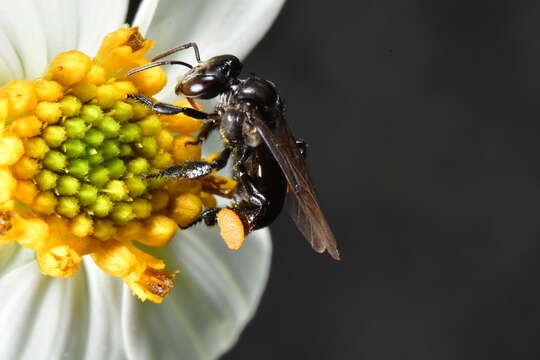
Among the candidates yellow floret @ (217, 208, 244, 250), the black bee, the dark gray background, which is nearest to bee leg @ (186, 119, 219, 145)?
the black bee

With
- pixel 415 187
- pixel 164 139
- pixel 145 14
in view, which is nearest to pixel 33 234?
pixel 164 139

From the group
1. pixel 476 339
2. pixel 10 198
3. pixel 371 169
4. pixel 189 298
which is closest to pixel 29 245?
pixel 10 198

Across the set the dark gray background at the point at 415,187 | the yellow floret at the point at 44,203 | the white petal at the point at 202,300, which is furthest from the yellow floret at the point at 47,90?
the dark gray background at the point at 415,187

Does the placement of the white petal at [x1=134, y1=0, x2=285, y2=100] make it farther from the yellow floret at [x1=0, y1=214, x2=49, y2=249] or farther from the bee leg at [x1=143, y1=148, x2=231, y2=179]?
the yellow floret at [x1=0, y1=214, x2=49, y2=249]

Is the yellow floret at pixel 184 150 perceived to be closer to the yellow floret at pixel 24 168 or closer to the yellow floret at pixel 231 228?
the yellow floret at pixel 231 228

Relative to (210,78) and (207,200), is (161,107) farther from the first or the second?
(207,200)

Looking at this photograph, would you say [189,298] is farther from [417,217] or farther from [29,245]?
[417,217]
